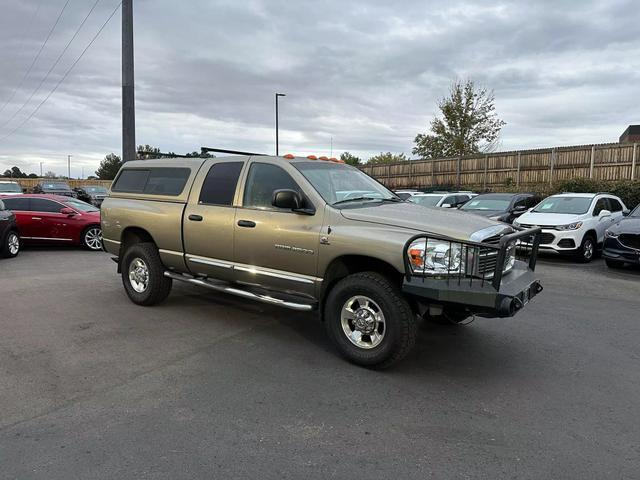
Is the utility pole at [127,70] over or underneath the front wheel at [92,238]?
over

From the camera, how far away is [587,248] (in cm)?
1110

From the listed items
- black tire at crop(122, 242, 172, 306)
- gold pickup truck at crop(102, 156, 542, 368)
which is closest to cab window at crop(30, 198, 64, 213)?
gold pickup truck at crop(102, 156, 542, 368)

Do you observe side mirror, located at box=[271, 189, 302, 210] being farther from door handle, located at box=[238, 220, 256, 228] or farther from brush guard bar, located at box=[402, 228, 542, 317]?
brush guard bar, located at box=[402, 228, 542, 317]

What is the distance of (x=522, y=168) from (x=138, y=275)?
65.7ft

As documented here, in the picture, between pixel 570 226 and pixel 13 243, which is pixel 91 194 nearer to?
pixel 13 243

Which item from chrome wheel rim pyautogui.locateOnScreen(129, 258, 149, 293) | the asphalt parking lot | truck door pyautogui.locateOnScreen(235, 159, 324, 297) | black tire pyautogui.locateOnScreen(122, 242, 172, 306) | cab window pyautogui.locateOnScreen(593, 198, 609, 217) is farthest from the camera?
cab window pyautogui.locateOnScreen(593, 198, 609, 217)

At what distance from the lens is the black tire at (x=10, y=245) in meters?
10.6

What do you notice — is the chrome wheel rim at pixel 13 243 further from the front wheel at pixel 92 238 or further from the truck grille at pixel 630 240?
the truck grille at pixel 630 240

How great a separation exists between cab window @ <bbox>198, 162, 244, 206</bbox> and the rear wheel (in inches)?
339

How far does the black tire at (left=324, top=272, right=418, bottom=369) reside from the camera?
4.12 metres

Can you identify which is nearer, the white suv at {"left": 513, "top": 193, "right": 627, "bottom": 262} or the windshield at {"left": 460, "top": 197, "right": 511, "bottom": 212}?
the white suv at {"left": 513, "top": 193, "right": 627, "bottom": 262}

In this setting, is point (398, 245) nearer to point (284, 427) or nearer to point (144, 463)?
point (284, 427)

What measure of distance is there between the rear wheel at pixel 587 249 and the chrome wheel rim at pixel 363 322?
27.5ft

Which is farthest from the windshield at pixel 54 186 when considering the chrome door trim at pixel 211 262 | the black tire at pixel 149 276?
the chrome door trim at pixel 211 262
